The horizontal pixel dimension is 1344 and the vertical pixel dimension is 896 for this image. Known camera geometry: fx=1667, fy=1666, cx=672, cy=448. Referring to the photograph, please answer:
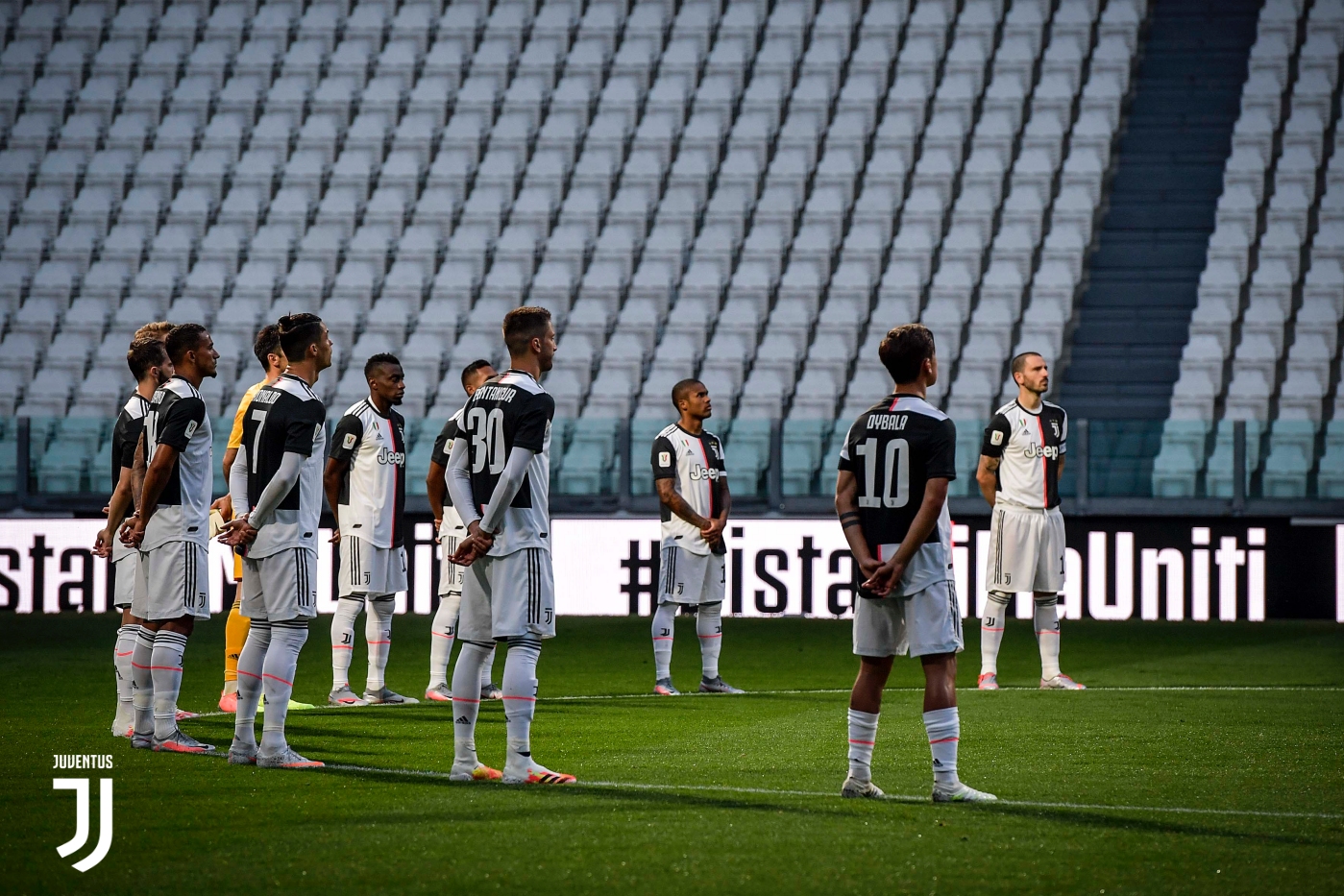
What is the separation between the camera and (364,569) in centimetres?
949

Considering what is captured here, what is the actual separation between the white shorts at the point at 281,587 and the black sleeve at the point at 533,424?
114 cm

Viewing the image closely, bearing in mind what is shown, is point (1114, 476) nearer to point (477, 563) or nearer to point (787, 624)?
point (787, 624)

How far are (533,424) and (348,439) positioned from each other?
3726mm

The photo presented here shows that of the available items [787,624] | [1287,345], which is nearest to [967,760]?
[787,624]

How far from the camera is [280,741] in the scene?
6.59m

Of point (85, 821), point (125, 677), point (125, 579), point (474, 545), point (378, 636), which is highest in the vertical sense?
point (474, 545)

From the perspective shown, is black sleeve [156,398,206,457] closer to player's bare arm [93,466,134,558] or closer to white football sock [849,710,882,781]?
player's bare arm [93,466,134,558]

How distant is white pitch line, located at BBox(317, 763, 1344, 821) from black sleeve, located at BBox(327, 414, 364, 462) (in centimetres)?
317

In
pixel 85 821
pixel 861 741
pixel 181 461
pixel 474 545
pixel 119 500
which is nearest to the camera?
pixel 85 821

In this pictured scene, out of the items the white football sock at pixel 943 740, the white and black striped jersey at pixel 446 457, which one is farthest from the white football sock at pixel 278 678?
the white and black striped jersey at pixel 446 457

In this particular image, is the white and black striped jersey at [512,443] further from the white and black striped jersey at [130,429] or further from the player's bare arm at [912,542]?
the white and black striped jersey at [130,429]

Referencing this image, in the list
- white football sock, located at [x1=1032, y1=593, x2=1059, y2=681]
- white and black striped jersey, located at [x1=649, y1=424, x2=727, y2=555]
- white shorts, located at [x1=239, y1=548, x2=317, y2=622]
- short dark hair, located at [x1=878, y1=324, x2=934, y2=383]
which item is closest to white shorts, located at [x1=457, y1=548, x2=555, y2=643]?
white shorts, located at [x1=239, y1=548, x2=317, y2=622]

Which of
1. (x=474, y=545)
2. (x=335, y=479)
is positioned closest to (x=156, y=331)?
(x=335, y=479)

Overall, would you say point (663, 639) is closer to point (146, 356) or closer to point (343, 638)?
point (343, 638)
